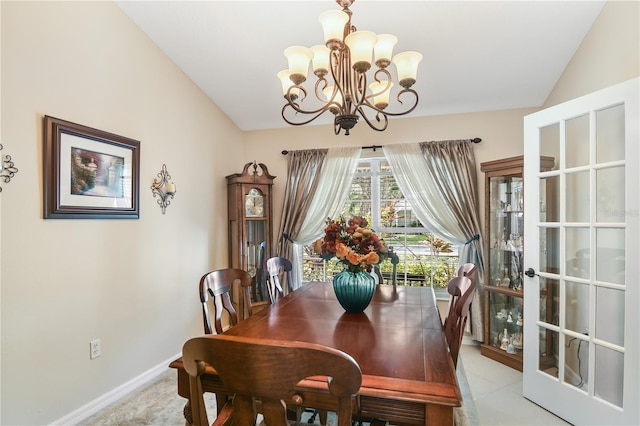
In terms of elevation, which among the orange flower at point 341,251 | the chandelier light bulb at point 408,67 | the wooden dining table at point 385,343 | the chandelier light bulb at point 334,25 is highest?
the chandelier light bulb at point 334,25

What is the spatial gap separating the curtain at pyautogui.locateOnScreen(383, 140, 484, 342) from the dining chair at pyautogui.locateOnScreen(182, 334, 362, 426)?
113 inches

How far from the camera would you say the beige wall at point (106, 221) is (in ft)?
5.92

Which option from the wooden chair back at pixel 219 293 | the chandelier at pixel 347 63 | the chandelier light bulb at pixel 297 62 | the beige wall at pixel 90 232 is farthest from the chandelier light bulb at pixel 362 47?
the beige wall at pixel 90 232

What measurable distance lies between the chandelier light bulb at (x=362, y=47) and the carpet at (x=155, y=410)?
207 cm

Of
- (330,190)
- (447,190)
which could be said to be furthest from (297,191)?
(447,190)

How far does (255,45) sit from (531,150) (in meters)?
2.28

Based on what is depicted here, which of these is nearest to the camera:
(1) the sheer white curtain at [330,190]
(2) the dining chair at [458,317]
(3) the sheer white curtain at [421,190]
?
(2) the dining chair at [458,317]

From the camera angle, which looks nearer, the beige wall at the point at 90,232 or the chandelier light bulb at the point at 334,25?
the chandelier light bulb at the point at 334,25

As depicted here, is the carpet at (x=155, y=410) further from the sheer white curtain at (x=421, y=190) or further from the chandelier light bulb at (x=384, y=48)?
the chandelier light bulb at (x=384, y=48)

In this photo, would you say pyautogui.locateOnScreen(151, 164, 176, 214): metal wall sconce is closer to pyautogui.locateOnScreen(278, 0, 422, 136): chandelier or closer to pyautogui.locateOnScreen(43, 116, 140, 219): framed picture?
pyautogui.locateOnScreen(43, 116, 140, 219): framed picture

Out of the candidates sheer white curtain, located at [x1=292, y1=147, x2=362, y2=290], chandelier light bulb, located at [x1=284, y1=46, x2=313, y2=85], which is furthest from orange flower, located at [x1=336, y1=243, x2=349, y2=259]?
sheer white curtain, located at [x1=292, y1=147, x2=362, y2=290]

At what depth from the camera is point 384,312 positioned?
6.15 feet

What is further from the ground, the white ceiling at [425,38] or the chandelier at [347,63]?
the white ceiling at [425,38]

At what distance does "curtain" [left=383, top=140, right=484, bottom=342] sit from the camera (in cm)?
327
